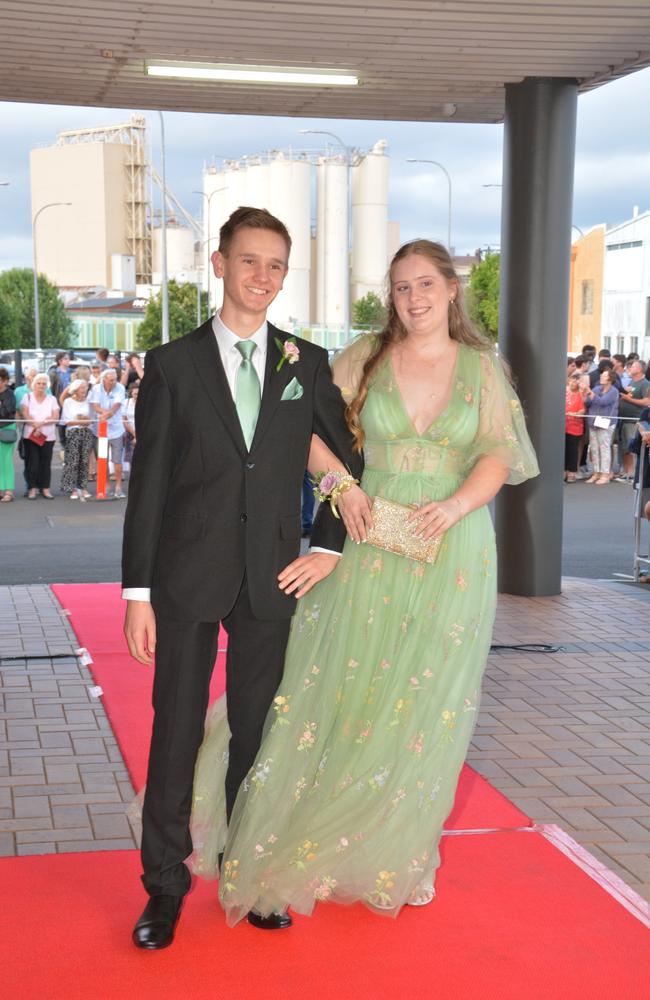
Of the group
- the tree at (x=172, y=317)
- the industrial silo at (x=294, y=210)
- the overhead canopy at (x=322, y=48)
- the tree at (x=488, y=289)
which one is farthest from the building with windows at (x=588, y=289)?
the overhead canopy at (x=322, y=48)

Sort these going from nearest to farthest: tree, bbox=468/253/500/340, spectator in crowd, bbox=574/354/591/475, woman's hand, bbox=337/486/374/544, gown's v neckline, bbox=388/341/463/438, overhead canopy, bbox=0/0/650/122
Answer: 1. woman's hand, bbox=337/486/374/544
2. gown's v neckline, bbox=388/341/463/438
3. overhead canopy, bbox=0/0/650/122
4. spectator in crowd, bbox=574/354/591/475
5. tree, bbox=468/253/500/340

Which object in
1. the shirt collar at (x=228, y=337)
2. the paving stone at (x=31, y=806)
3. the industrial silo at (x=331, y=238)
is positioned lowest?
the paving stone at (x=31, y=806)

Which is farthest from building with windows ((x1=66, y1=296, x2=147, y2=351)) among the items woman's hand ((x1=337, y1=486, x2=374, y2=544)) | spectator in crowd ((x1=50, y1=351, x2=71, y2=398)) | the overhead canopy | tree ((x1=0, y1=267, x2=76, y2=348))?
woman's hand ((x1=337, y1=486, x2=374, y2=544))

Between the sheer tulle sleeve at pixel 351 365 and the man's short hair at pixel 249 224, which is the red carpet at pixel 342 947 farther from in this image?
the man's short hair at pixel 249 224

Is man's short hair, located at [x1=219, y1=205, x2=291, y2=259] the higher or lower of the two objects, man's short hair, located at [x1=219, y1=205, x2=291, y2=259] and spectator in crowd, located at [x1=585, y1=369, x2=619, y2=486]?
the higher

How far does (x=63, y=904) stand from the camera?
12.3ft

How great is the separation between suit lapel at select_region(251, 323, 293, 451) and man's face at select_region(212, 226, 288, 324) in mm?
139

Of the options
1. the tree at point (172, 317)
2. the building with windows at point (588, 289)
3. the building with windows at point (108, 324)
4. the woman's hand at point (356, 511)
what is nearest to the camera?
the woman's hand at point (356, 511)

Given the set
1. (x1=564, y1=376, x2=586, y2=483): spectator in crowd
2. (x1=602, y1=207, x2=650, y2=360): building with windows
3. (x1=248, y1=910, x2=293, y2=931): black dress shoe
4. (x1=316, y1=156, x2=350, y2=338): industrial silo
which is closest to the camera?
(x1=248, y1=910, x2=293, y2=931): black dress shoe

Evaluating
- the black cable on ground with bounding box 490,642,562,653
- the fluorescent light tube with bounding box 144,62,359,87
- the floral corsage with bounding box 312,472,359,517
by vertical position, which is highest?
the fluorescent light tube with bounding box 144,62,359,87

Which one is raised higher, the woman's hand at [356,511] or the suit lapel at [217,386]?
the suit lapel at [217,386]

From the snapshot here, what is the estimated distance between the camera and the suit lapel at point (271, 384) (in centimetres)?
341

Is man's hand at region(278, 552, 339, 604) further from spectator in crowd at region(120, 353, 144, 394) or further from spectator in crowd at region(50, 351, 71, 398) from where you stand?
spectator in crowd at region(50, 351, 71, 398)

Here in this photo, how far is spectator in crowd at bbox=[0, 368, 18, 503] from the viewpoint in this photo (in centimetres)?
1636
